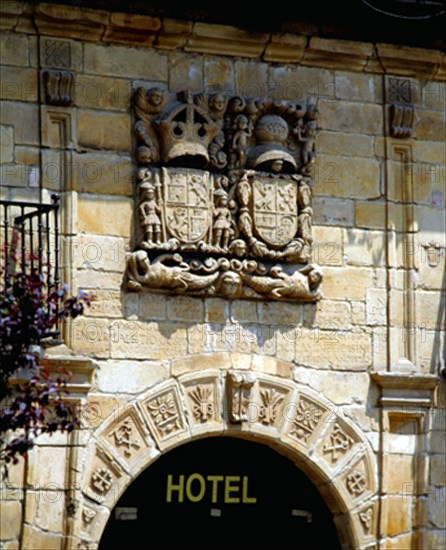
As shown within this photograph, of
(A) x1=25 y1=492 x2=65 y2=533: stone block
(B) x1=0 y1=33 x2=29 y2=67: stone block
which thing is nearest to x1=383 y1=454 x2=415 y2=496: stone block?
(A) x1=25 y1=492 x2=65 y2=533: stone block

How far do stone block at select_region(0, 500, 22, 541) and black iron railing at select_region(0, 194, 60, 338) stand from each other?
117 cm

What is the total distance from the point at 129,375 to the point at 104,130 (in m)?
1.68

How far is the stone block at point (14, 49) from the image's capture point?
1388 cm

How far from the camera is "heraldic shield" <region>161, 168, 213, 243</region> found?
14.2 m

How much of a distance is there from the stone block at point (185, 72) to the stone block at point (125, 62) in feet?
0.20

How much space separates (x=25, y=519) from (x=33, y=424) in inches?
56.4

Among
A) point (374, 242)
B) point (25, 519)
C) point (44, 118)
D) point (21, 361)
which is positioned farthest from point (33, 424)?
point (374, 242)

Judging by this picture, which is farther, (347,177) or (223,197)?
(347,177)

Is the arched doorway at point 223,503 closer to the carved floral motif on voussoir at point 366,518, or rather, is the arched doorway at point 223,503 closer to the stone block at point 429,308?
the carved floral motif on voussoir at point 366,518

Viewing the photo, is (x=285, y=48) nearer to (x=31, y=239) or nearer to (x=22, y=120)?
(x=22, y=120)

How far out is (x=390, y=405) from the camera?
1463 cm

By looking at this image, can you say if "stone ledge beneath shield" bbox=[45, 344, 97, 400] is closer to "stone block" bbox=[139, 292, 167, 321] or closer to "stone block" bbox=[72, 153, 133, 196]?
"stone block" bbox=[139, 292, 167, 321]

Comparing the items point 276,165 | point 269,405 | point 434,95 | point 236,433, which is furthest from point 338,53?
point 236,433

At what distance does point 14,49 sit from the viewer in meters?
13.9
